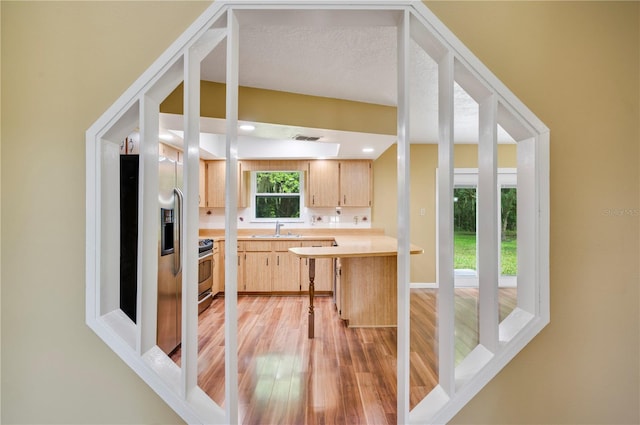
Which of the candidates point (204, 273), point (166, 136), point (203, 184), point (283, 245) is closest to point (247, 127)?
point (166, 136)

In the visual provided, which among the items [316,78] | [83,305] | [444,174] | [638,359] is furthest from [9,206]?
[638,359]

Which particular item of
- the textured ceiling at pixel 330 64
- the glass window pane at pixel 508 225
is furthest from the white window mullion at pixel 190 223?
the glass window pane at pixel 508 225

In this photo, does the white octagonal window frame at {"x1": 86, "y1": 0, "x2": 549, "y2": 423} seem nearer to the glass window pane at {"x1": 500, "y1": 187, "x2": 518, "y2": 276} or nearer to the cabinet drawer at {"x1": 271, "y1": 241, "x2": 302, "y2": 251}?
the cabinet drawer at {"x1": 271, "y1": 241, "x2": 302, "y2": 251}

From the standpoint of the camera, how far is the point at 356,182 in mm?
4859

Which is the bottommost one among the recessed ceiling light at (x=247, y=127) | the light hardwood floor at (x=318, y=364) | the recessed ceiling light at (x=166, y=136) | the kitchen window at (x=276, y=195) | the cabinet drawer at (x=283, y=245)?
the light hardwood floor at (x=318, y=364)

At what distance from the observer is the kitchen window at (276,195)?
5152 millimetres

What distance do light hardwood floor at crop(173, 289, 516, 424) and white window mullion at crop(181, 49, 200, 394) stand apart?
1.06 m

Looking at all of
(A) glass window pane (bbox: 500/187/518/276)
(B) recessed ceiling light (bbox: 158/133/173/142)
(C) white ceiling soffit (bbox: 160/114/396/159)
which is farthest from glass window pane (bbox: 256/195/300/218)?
(A) glass window pane (bbox: 500/187/518/276)

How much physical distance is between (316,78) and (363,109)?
81cm

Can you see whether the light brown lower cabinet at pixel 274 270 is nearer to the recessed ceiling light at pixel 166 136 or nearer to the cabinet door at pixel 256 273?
the cabinet door at pixel 256 273

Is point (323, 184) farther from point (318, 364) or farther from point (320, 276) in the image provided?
point (318, 364)

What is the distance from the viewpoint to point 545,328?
3.50ft

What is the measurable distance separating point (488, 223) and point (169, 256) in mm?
2338

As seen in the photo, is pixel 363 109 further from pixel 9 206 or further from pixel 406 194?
pixel 9 206
